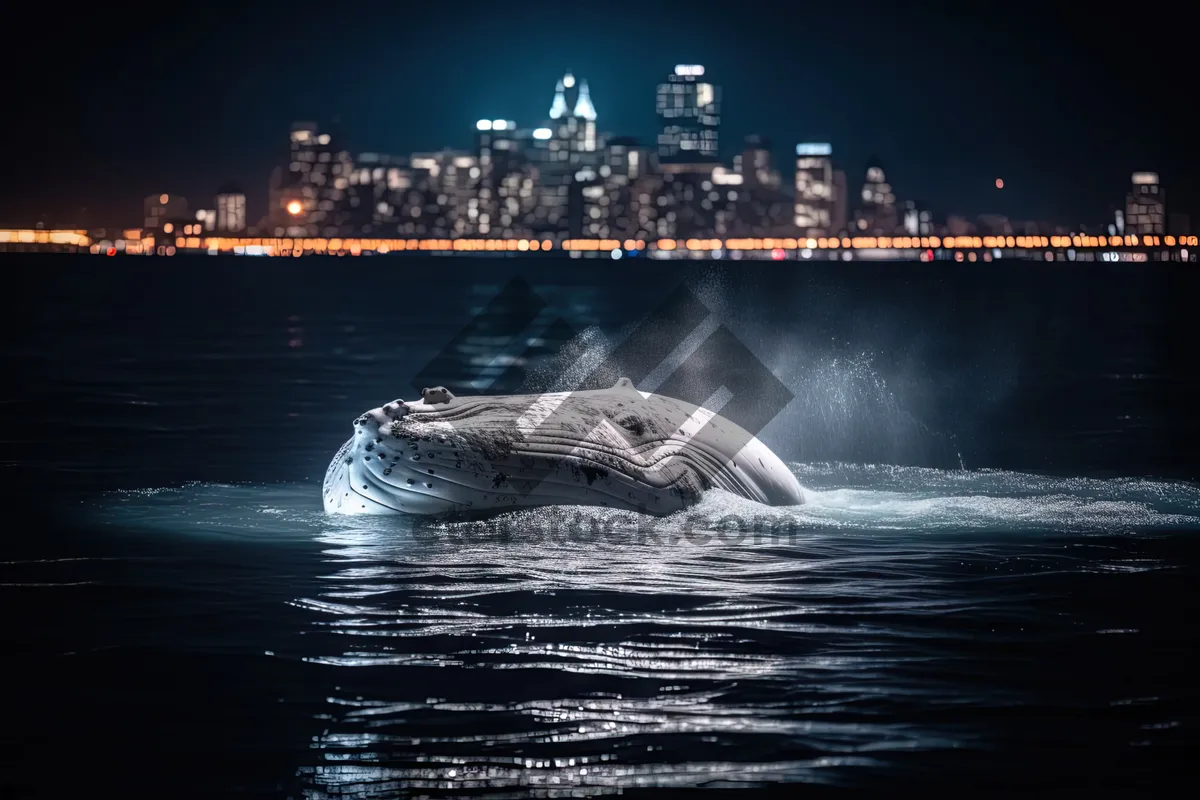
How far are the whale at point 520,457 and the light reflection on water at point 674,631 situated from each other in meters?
0.28

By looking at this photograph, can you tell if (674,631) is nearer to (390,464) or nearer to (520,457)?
(520,457)

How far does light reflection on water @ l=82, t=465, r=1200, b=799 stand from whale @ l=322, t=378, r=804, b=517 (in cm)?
28

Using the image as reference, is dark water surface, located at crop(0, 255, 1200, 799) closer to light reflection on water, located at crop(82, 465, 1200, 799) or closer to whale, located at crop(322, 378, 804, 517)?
light reflection on water, located at crop(82, 465, 1200, 799)

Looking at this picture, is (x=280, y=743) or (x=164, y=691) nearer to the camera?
(x=280, y=743)

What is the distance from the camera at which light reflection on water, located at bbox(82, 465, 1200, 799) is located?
11086 mm

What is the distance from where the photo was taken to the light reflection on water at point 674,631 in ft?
36.4

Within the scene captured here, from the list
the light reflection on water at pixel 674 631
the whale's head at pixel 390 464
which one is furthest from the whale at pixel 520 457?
the light reflection on water at pixel 674 631

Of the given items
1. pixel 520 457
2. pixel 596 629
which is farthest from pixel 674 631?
pixel 520 457

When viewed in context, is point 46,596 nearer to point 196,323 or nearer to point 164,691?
point 164,691

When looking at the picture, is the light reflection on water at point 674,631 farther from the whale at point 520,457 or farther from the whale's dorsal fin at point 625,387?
the whale's dorsal fin at point 625,387

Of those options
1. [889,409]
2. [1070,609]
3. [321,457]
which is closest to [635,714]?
[1070,609]

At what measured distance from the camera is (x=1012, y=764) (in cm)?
1091

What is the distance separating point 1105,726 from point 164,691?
6.79 metres

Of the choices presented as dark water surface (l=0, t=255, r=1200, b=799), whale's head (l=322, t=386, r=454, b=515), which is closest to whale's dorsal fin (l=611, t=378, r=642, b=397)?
dark water surface (l=0, t=255, r=1200, b=799)
